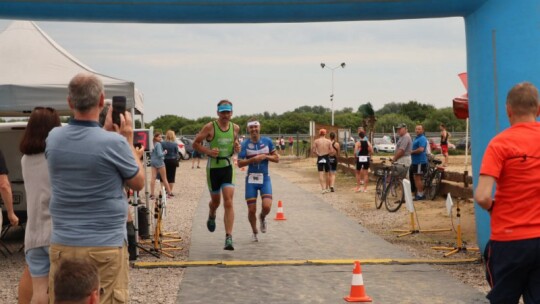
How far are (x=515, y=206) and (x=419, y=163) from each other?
1413 cm

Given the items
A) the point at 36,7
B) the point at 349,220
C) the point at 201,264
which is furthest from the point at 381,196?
the point at 36,7

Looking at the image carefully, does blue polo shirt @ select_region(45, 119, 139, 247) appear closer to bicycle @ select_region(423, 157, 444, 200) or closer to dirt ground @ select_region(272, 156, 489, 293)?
dirt ground @ select_region(272, 156, 489, 293)

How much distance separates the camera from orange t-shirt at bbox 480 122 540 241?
4.24 metres

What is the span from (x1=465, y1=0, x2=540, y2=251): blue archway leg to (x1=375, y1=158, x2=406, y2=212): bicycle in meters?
7.24

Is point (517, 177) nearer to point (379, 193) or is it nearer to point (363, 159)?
point (379, 193)

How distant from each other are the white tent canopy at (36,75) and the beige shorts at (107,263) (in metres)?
5.63

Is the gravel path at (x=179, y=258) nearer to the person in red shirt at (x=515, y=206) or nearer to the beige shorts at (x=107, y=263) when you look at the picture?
the beige shorts at (x=107, y=263)

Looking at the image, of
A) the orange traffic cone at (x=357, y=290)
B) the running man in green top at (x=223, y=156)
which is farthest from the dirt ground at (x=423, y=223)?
the running man in green top at (x=223, y=156)

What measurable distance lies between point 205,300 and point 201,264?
1868 millimetres

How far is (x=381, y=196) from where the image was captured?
54.5 ft

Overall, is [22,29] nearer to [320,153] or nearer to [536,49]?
[536,49]

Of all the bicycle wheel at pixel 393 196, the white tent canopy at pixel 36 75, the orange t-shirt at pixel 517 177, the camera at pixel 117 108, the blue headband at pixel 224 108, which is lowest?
the bicycle wheel at pixel 393 196

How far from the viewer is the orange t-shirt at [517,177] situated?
4.24m

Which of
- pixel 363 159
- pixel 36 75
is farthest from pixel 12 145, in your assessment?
pixel 363 159
